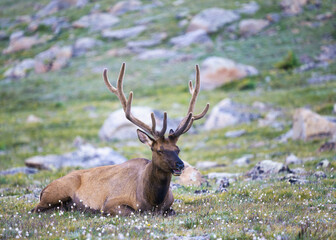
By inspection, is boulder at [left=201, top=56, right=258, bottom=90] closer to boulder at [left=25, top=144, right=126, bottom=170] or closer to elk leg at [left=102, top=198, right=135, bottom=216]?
boulder at [left=25, top=144, right=126, bottom=170]

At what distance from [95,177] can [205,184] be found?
383 centimetres

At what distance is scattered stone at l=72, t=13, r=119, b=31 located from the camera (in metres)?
77.6

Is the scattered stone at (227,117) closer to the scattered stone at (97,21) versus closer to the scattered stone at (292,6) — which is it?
the scattered stone at (292,6)

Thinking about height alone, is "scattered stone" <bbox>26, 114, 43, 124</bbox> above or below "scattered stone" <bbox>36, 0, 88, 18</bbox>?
above

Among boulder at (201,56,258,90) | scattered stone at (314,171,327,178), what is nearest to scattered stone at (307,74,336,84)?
boulder at (201,56,258,90)

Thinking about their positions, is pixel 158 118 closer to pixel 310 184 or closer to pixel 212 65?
pixel 212 65

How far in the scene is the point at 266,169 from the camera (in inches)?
511

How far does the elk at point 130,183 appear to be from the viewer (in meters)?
8.05

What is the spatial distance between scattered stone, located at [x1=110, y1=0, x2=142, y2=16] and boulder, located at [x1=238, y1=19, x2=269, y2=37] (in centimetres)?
2937

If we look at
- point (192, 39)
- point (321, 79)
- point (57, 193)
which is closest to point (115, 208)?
point (57, 193)

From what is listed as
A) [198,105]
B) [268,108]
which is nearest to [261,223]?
[268,108]

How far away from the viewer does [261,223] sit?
22.2 ft

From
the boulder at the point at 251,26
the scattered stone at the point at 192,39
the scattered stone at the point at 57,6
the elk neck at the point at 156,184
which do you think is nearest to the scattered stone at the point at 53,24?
the scattered stone at the point at 57,6

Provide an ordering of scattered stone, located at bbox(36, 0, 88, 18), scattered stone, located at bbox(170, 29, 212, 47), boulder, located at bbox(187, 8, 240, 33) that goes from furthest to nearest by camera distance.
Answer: scattered stone, located at bbox(36, 0, 88, 18) → boulder, located at bbox(187, 8, 240, 33) → scattered stone, located at bbox(170, 29, 212, 47)
